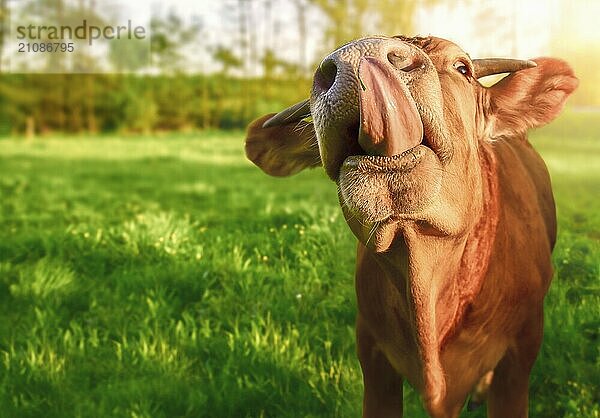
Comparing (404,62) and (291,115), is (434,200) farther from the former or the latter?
(291,115)

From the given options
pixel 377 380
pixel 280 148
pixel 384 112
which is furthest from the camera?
pixel 377 380

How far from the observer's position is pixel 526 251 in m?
2.54

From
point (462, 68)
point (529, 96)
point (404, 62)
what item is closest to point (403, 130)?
point (404, 62)

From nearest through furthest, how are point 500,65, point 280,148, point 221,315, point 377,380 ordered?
point 500,65 < point 280,148 < point 377,380 < point 221,315

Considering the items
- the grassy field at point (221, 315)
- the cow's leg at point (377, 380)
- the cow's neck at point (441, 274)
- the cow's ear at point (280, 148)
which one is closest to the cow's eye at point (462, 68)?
the cow's neck at point (441, 274)

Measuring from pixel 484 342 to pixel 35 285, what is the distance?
326cm

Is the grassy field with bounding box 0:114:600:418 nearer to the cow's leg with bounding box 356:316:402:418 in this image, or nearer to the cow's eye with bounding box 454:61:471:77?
the cow's leg with bounding box 356:316:402:418

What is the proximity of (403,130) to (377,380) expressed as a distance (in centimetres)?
118

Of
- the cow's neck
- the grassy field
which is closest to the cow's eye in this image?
the cow's neck

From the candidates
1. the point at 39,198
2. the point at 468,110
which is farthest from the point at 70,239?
the point at 468,110

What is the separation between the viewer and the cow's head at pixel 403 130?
5.60ft

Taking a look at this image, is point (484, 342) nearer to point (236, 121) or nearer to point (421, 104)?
point (421, 104)

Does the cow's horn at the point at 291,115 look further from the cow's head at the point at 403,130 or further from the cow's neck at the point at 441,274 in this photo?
the cow's neck at the point at 441,274

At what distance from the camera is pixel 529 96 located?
226cm
